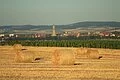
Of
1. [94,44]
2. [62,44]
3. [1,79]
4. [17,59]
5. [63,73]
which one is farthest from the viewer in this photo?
[62,44]

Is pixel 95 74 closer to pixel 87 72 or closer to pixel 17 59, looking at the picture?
pixel 87 72

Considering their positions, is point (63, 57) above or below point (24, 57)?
above

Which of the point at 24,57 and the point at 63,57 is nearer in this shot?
the point at 63,57

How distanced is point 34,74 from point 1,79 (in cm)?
297

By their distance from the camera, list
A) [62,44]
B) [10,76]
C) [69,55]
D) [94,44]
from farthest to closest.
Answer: [62,44], [94,44], [69,55], [10,76]

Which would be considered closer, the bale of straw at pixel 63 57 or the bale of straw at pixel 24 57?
the bale of straw at pixel 63 57

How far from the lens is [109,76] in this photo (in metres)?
24.9

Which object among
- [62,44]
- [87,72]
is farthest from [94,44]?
[87,72]

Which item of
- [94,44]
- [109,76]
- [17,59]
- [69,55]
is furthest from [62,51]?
[94,44]

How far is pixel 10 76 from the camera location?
24781 millimetres

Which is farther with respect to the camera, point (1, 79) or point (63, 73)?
point (63, 73)

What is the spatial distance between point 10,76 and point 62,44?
218ft

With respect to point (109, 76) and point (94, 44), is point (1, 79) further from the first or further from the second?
point (94, 44)

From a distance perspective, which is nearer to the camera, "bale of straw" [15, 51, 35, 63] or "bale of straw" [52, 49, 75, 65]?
"bale of straw" [52, 49, 75, 65]
